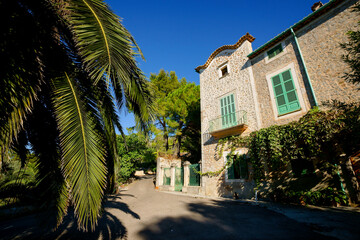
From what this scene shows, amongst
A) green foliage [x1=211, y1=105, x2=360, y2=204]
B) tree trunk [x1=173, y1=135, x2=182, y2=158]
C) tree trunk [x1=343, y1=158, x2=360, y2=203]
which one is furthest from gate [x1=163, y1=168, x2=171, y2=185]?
tree trunk [x1=343, y1=158, x2=360, y2=203]

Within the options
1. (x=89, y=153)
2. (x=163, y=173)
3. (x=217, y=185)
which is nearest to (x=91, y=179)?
(x=89, y=153)

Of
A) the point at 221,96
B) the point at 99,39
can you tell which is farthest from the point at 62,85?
the point at 221,96

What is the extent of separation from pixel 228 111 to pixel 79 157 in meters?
8.80

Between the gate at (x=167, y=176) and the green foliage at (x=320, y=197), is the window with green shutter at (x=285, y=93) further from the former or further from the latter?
the gate at (x=167, y=176)

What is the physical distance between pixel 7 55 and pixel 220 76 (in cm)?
1047

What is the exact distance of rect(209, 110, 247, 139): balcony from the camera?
8.54 meters

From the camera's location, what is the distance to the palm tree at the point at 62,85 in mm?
1825

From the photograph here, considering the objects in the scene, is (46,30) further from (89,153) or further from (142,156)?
(142,156)

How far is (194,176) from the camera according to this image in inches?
431

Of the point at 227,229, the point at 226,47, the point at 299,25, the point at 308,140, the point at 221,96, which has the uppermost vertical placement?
the point at 226,47

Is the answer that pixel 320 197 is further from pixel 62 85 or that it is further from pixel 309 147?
pixel 62 85

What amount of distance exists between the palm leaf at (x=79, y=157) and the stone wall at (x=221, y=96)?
778 cm

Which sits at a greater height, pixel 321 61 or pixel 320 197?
pixel 321 61

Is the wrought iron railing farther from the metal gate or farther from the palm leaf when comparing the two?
the palm leaf
